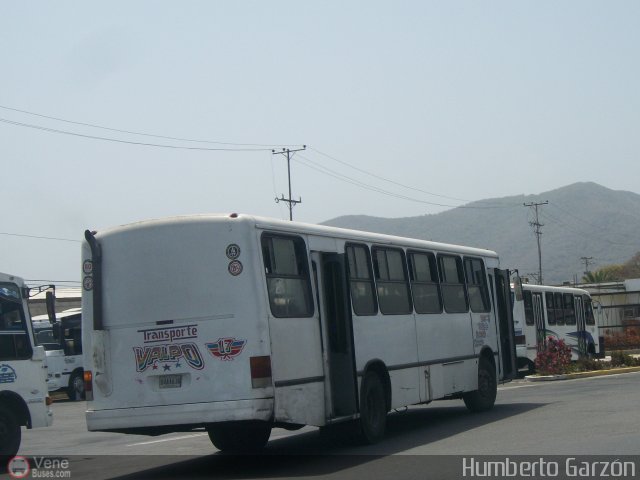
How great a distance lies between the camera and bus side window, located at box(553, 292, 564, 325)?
1387 inches

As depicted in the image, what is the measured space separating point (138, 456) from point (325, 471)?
161 inches

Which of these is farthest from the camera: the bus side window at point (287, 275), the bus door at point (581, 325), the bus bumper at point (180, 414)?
the bus door at point (581, 325)

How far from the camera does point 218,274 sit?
1218cm

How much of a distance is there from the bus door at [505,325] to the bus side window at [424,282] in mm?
3176

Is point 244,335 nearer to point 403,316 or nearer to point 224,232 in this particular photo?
point 224,232

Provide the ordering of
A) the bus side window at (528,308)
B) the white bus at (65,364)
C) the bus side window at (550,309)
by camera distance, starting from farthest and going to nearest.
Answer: the bus side window at (550,309), the white bus at (65,364), the bus side window at (528,308)

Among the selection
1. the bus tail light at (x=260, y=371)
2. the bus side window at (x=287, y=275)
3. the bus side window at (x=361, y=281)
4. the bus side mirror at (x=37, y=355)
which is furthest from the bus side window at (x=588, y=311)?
the bus tail light at (x=260, y=371)

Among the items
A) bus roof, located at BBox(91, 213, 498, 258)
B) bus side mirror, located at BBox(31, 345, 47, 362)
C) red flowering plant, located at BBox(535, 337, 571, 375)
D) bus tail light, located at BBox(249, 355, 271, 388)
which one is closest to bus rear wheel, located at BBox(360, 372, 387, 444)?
bus roof, located at BBox(91, 213, 498, 258)

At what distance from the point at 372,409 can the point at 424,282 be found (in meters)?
3.03

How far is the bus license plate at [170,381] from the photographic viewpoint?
12.2 meters

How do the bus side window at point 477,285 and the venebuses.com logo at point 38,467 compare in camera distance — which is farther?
the bus side window at point 477,285

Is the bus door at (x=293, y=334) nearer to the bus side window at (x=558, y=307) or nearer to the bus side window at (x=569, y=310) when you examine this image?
the bus side window at (x=558, y=307)

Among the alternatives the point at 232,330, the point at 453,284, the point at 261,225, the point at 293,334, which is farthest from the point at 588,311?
the point at 232,330

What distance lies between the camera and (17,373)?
49.9 ft
